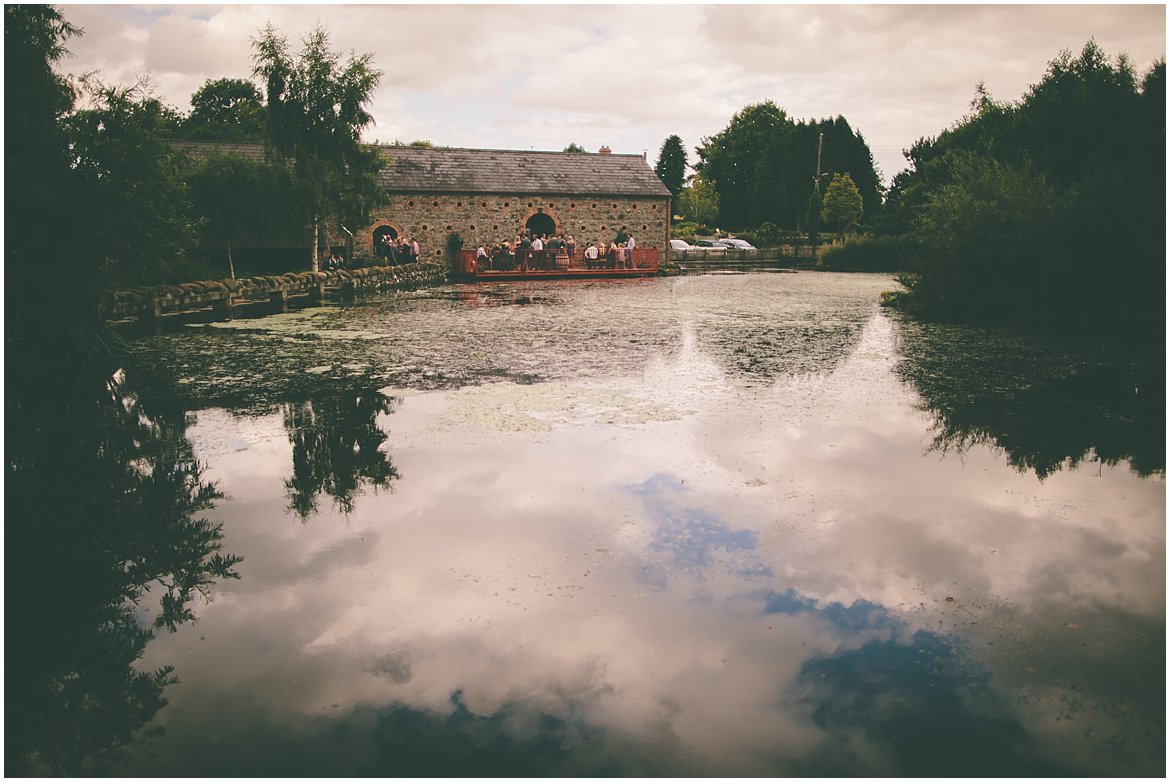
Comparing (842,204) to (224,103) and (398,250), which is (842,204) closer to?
(398,250)

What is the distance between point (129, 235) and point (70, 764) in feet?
32.2

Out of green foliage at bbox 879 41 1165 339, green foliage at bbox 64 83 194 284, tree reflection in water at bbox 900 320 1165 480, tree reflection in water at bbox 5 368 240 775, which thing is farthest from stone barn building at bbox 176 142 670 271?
tree reflection in water at bbox 5 368 240 775

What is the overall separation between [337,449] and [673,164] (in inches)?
3003

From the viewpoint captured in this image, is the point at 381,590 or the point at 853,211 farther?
the point at 853,211

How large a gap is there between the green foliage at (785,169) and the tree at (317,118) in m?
41.7

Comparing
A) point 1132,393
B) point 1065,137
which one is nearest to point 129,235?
point 1132,393

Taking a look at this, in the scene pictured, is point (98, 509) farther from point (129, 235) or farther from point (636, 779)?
point (129, 235)

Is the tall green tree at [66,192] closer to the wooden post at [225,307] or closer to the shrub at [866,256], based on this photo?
the wooden post at [225,307]

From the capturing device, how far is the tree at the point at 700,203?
64.9 meters

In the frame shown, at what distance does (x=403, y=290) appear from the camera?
23.9 meters

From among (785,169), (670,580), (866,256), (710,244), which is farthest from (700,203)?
(670,580)

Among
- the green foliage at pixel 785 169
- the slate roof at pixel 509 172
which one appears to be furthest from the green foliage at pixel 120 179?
the green foliage at pixel 785 169

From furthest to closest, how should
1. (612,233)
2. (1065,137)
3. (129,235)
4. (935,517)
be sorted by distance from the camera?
(612,233)
(1065,137)
(129,235)
(935,517)

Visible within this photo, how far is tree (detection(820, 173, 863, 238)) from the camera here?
54.7 metres
